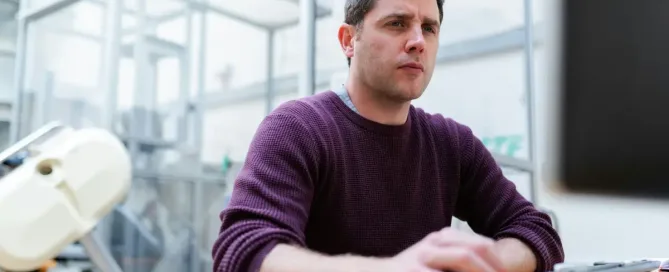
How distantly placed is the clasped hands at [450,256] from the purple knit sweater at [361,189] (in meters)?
0.18

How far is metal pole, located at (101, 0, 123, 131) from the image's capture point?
8.11 feet

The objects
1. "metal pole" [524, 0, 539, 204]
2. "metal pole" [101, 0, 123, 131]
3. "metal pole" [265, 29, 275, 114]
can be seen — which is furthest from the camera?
"metal pole" [265, 29, 275, 114]

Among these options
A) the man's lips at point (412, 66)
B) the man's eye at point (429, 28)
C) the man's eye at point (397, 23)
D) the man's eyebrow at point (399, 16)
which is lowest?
the man's lips at point (412, 66)

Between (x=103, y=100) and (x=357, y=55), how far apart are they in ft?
6.15

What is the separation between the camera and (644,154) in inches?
9.5

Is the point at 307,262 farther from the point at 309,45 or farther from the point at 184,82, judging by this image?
the point at 184,82

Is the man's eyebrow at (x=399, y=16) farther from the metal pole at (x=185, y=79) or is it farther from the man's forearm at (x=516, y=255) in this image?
the metal pole at (x=185, y=79)

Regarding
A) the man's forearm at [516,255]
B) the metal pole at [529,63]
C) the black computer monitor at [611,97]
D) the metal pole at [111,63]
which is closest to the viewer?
the black computer monitor at [611,97]

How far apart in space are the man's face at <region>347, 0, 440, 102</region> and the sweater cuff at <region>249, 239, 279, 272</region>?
1.24ft

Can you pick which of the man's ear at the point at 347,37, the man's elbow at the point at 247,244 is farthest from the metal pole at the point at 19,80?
the man's elbow at the point at 247,244

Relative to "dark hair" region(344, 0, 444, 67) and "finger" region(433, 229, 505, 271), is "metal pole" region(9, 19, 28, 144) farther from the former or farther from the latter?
"finger" region(433, 229, 505, 271)

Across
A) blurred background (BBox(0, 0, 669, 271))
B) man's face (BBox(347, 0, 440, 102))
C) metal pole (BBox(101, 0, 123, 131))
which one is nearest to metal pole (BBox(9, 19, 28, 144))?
blurred background (BBox(0, 0, 669, 271))

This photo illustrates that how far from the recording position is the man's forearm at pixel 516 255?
2.46 feet

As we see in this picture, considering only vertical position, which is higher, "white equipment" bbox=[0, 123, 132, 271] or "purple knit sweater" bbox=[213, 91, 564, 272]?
"purple knit sweater" bbox=[213, 91, 564, 272]
